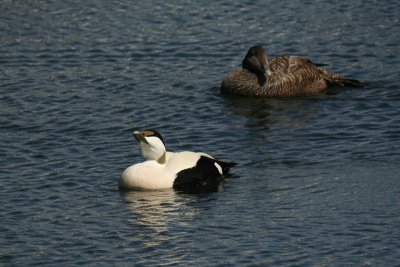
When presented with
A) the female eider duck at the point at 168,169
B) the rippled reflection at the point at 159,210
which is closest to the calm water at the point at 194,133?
the rippled reflection at the point at 159,210

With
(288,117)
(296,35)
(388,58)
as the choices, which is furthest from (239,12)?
(288,117)

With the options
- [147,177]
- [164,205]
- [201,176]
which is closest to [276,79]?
[201,176]

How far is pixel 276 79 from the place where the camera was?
20.8 m

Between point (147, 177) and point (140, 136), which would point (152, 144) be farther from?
point (147, 177)

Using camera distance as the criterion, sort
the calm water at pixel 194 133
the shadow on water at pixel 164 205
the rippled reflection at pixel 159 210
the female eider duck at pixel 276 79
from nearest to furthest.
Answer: the calm water at pixel 194 133 → the rippled reflection at pixel 159 210 → the shadow on water at pixel 164 205 → the female eider duck at pixel 276 79

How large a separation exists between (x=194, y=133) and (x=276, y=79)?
3196mm

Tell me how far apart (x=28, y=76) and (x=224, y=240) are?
882cm

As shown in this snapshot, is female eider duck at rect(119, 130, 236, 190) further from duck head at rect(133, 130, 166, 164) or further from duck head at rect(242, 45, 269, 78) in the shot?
duck head at rect(242, 45, 269, 78)

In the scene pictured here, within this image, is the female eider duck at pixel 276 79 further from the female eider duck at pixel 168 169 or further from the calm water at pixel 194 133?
the female eider duck at pixel 168 169

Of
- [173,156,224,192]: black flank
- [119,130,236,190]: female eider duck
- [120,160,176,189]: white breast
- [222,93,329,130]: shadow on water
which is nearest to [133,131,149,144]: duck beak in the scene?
[119,130,236,190]: female eider duck

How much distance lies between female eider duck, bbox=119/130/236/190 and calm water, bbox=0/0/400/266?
174 millimetres

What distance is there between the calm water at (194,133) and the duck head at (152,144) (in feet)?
1.79

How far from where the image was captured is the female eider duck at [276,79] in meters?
20.7

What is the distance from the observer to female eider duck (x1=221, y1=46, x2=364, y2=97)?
20.7 m
